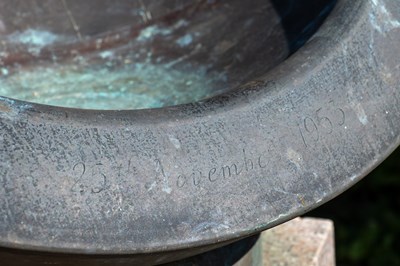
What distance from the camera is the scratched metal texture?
125 cm

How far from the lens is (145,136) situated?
4.32 ft

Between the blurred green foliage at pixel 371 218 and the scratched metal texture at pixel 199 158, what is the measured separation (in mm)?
1963

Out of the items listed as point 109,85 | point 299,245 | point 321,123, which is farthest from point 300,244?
point 321,123

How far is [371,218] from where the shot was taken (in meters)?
3.49

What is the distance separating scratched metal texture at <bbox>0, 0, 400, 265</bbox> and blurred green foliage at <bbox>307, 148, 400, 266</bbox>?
1.96 metres

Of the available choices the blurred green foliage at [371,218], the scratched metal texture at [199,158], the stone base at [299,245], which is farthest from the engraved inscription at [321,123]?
the blurred green foliage at [371,218]

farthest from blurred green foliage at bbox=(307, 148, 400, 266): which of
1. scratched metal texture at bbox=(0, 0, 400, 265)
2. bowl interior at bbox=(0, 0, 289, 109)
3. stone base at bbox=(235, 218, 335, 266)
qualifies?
scratched metal texture at bbox=(0, 0, 400, 265)

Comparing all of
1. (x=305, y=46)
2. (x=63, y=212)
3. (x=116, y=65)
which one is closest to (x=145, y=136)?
(x=63, y=212)

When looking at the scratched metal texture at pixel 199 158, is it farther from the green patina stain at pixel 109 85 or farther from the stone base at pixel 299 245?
the stone base at pixel 299 245

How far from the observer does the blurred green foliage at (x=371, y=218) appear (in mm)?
3398

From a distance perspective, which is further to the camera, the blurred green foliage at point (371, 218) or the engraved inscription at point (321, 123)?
the blurred green foliage at point (371, 218)

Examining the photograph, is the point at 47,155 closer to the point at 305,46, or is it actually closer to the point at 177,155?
the point at 177,155

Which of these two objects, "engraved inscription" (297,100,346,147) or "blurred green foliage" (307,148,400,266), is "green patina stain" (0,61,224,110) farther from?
"blurred green foliage" (307,148,400,266)

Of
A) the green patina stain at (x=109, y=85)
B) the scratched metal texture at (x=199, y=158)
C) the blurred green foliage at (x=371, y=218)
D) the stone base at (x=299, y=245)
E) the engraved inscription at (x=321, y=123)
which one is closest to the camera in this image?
the scratched metal texture at (x=199, y=158)
